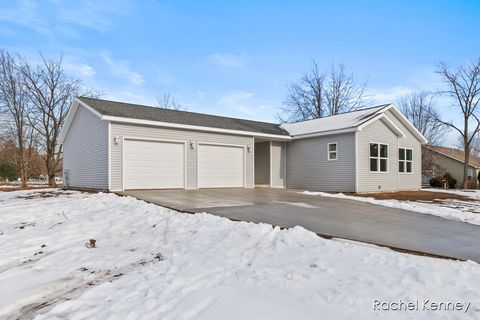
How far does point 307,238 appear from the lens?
16.0ft

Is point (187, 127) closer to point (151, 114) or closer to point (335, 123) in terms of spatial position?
point (151, 114)

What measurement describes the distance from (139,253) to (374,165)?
13163 mm

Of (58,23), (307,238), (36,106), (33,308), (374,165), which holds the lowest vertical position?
(33,308)

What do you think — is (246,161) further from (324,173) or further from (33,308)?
(33,308)

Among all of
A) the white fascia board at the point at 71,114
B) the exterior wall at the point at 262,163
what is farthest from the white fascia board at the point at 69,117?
the exterior wall at the point at 262,163

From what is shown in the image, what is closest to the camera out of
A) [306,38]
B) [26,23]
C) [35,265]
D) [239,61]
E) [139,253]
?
[35,265]

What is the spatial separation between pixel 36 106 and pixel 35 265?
2384 cm

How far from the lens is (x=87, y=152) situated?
1388cm

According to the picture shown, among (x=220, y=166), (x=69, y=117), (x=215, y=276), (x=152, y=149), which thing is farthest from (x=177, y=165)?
(x=215, y=276)

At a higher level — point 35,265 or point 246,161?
point 246,161

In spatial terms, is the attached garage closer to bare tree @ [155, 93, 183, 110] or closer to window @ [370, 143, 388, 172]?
window @ [370, 143, 388, 172]

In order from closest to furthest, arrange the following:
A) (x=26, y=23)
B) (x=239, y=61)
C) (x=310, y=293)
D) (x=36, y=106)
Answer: (x=310, y=293)
(x=26, y=23)
(x=239, y=61)
(x=36, y=106)

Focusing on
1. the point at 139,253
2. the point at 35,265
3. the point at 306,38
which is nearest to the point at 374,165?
the point at 306,38

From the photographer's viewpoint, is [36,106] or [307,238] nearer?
[307,238]
